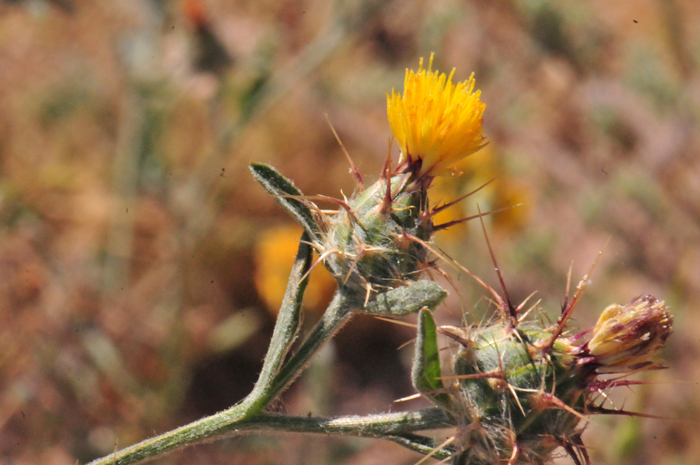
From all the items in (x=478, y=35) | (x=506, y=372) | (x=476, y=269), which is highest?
(x=478, y=35)

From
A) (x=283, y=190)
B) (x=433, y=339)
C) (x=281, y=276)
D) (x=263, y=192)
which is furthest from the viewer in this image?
(x=263, y=192)

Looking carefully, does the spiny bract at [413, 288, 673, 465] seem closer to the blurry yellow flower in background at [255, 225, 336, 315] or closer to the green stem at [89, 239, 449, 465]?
the green stem at [89, 239, 449, 465]

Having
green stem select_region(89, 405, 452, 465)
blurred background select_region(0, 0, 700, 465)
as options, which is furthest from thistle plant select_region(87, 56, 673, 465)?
blurred background select_region(0, 0, 700, 465)

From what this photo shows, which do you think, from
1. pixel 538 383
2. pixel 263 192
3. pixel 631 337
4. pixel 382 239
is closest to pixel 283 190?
pixel 382 239

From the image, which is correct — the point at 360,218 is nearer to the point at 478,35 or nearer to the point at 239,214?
the point at 239,214

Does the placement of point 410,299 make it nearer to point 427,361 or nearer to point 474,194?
point 427,361

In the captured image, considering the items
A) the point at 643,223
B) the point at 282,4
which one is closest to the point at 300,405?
the point at 643,223
